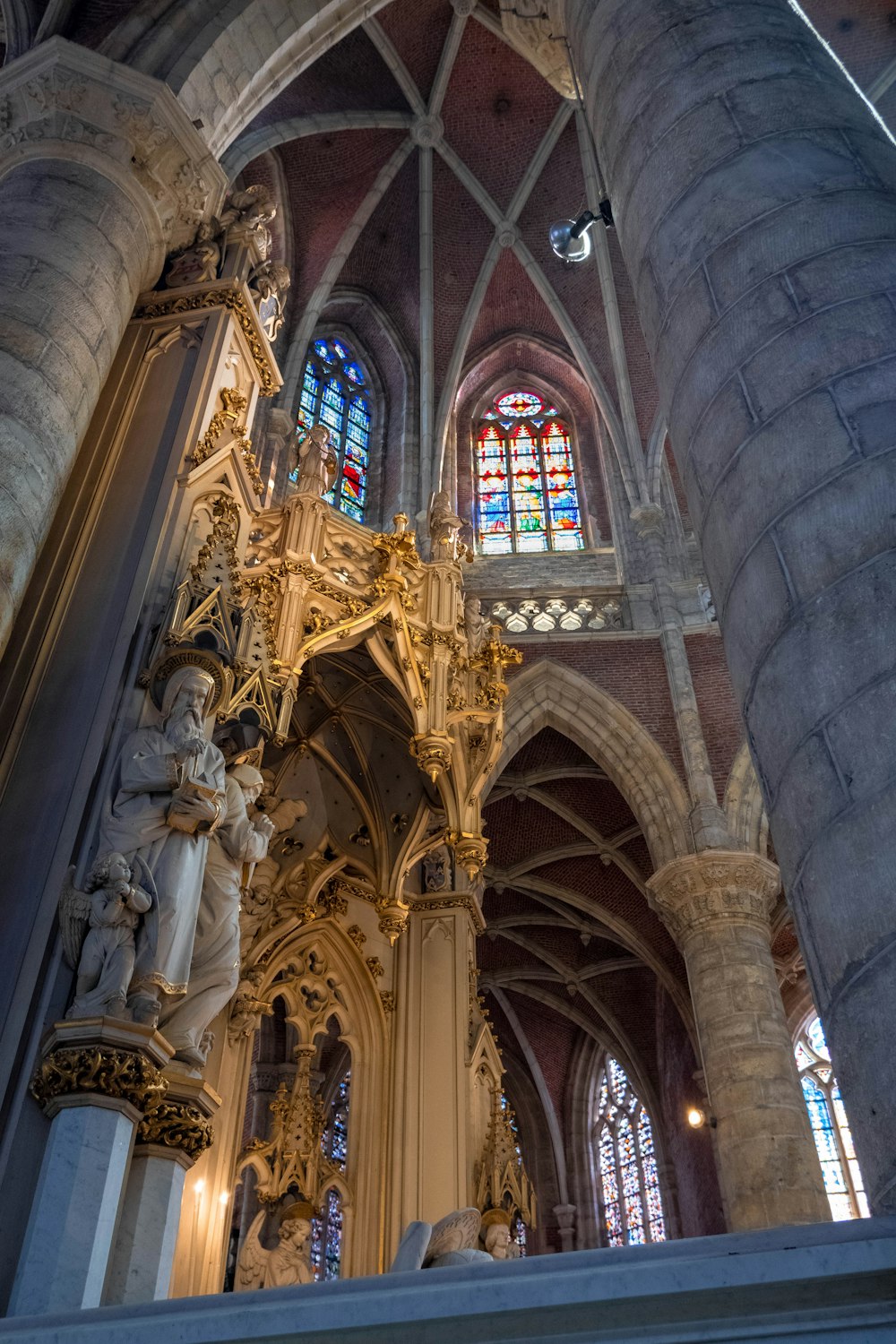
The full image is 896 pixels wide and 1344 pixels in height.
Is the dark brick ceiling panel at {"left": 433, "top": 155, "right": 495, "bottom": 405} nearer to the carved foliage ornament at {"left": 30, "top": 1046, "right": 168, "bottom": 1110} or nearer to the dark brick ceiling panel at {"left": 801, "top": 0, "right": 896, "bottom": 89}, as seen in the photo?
the dark brick ceiling panel at {"left": 801, "top": 0, "right": 896, "bottom": 89}

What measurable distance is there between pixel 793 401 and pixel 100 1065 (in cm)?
310

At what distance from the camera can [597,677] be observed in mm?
13883

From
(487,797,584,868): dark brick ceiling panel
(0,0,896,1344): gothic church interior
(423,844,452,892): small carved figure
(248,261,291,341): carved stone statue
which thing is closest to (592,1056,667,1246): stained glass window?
(0,0,896,1344): gothic church interior

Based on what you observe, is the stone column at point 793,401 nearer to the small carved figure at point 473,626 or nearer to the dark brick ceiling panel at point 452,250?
the small carved figure at point 473,626

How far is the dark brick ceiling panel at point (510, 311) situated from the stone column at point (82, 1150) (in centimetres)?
1561

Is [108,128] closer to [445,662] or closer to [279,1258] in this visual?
[445,662]

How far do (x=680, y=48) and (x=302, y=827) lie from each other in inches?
261

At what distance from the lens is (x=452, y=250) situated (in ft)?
59.0

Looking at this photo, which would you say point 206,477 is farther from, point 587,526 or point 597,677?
point 587,526

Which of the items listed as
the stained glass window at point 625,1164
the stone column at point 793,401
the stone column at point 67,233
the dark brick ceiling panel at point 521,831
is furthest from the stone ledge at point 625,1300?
the stained glass window at point 625,1164

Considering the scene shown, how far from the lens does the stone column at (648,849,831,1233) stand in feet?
30.2

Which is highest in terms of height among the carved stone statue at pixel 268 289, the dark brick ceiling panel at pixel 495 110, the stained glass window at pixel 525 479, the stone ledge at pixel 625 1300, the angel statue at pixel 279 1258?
the dark brick ceiling panel at pixel 495 110

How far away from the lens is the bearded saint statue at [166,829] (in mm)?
4359

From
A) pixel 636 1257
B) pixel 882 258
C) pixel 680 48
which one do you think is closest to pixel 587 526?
pixel 680 48
